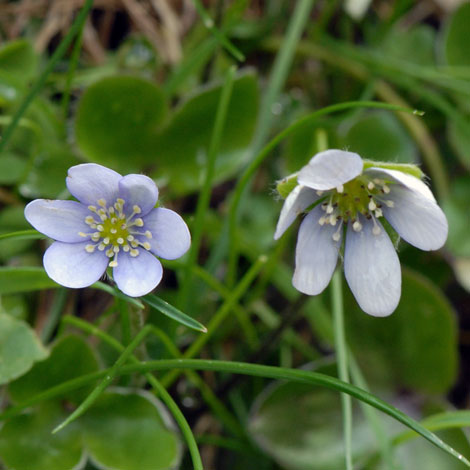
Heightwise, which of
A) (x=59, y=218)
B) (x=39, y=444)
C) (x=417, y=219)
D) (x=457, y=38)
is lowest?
(x=39, y=444)

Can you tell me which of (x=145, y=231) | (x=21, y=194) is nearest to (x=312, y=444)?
(x=145, y=231)

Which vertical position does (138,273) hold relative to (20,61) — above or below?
above

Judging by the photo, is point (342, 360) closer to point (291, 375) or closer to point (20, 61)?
point (291, 375)

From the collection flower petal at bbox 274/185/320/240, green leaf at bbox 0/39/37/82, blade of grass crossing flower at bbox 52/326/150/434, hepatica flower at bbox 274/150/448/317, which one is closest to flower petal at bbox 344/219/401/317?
hepatica flower at bbox 274/150/448/317

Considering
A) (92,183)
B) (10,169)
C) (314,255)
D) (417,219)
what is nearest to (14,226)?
(10,169)

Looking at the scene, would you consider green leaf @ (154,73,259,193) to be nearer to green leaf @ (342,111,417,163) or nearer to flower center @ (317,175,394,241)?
green leaf @ (342,111,417,163)

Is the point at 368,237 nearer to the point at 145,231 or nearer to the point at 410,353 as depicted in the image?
the point at 145,231

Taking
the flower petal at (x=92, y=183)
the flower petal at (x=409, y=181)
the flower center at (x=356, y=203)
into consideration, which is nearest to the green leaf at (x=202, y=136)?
the flower center at (x=356, y=203)
